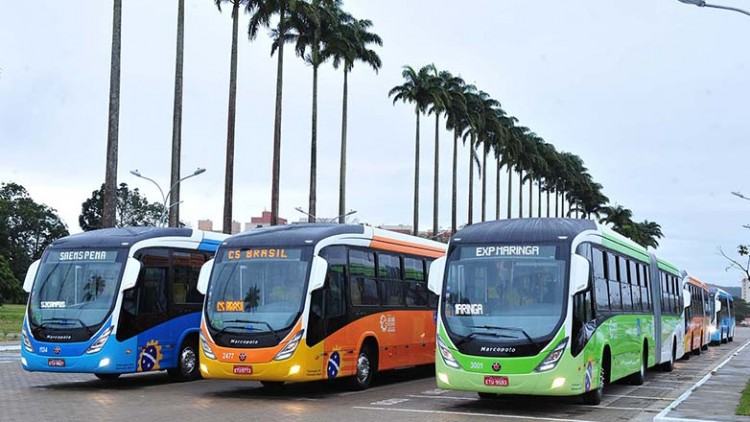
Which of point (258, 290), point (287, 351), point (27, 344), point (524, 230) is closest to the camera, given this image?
point (524, 230)

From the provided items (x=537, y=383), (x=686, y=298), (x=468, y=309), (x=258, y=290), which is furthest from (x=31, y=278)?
(x=686, y=298)

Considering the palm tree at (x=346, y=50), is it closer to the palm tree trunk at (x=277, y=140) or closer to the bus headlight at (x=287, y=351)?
the palm tree trunk at (x=277, y=140)

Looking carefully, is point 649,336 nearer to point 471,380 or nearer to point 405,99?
point 471,380

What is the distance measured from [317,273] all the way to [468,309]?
3075 millimetres

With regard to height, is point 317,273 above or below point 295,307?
above

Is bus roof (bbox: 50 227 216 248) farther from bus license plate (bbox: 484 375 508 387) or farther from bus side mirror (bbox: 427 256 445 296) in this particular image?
bus license plate (bbox: 484 375 508 387)

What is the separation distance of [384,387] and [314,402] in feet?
12.4

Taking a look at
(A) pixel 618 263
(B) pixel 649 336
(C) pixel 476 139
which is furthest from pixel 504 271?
(C) pixel 476 139

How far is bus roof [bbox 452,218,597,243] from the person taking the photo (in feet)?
53.2

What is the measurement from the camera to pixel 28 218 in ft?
404

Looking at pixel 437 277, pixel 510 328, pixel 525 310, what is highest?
pixel 437 277

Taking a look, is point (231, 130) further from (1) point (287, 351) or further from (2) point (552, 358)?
(2) point (552, 358)

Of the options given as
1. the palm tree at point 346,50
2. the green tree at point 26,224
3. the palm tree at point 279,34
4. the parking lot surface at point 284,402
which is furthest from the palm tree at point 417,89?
the green tree at point 26,224

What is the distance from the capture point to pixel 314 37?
5694 cm
